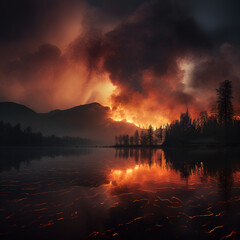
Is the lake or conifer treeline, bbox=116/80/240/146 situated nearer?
the lake

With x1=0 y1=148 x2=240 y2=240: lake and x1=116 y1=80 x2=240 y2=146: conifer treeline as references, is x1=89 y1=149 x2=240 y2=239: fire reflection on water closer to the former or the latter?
x1=0 y1=148 x2=240 y2=240: lake

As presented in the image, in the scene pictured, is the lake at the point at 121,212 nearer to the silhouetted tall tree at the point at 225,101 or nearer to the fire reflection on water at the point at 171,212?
the fire reflection on water at the point at 171,212

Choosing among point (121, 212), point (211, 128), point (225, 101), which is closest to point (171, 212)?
point (121, 212)

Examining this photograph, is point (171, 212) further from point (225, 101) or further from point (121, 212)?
point (225, 101)

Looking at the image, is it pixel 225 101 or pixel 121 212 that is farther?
pixel 225 101

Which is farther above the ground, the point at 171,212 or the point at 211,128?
the point at 211,128

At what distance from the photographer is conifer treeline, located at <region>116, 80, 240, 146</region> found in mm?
61500

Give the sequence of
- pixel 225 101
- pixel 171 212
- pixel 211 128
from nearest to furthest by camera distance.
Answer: pixel 171 212
pixel 225 101
pixel 211 128

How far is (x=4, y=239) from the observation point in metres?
6.09

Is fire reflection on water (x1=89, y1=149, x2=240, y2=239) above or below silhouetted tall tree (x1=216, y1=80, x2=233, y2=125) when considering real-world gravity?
below

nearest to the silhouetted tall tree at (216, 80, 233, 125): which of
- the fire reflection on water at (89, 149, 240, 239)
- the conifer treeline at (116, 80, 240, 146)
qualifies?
the conifer treeline at (116, 80, 240, 146)

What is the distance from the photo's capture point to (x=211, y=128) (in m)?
117

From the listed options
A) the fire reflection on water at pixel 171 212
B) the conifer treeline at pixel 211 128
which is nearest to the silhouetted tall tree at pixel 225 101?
the conifer treeline at pixel 211 128

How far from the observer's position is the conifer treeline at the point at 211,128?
202 feet
